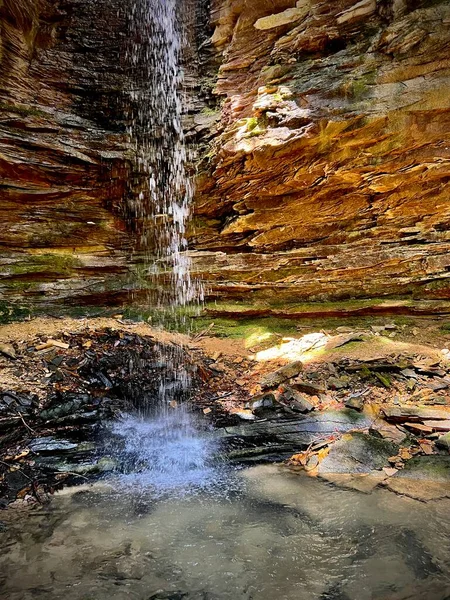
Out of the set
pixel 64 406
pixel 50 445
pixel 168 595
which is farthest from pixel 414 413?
pixel 64 406

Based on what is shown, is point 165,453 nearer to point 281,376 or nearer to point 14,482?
point 14,482

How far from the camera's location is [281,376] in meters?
6.29

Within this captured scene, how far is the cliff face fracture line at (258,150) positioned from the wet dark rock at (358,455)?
210 inches

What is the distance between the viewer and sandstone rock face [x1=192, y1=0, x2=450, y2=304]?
6.52m

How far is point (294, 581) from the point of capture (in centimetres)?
222

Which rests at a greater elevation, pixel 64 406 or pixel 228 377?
pixel 64 406

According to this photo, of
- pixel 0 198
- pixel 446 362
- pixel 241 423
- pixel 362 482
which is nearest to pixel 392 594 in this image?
pixel 362 482

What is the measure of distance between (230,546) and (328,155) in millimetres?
7236

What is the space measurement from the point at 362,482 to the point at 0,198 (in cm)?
982

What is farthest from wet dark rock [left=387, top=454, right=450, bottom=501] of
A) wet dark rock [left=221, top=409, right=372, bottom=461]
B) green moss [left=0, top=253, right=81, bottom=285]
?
green moss [left=0, top=253, right=81, bottom=285]

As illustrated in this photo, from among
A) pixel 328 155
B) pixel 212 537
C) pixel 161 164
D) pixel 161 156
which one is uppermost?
pixel 161 156

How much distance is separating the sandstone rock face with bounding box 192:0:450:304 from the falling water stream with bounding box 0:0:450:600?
5.75 meters

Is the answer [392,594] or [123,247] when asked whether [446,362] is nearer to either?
[392,594]

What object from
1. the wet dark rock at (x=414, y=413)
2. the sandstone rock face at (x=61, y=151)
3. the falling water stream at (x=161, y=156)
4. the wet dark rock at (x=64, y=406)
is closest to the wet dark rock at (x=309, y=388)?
the wet dark rock at (x=414, y=413)
